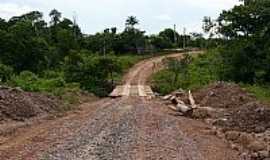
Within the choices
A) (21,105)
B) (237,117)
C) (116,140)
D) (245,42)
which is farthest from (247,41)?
(116,140)

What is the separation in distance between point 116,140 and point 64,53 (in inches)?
2392

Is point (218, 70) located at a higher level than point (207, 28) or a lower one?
lower

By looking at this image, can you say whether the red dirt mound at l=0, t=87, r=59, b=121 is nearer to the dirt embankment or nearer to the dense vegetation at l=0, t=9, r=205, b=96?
the dense vegetation at l=0, t=9, r=205, b=96

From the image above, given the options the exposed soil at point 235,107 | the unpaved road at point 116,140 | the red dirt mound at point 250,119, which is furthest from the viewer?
the exposed soil at point 235,107

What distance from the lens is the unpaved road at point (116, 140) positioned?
50.5 feet

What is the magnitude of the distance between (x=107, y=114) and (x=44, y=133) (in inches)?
310

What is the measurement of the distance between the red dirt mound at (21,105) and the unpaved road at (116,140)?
142cm

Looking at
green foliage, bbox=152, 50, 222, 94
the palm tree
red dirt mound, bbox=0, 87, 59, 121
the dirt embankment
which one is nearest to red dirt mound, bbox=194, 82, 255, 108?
the dirt embankment

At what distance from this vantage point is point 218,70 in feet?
165

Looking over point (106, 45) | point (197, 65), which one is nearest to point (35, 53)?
point (197, 65)

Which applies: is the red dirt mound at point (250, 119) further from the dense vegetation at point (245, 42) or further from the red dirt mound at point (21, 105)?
the dense vegetation at point (245, 42)

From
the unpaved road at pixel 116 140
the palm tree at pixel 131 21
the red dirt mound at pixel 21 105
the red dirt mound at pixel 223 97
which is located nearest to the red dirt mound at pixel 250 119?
the unpaved road at pixel 116 140

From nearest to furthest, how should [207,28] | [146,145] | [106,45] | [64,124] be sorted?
[146,145]
[64,124]
[207,28]
[106,45]

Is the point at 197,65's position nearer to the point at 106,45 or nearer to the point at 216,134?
the point at 106,45
